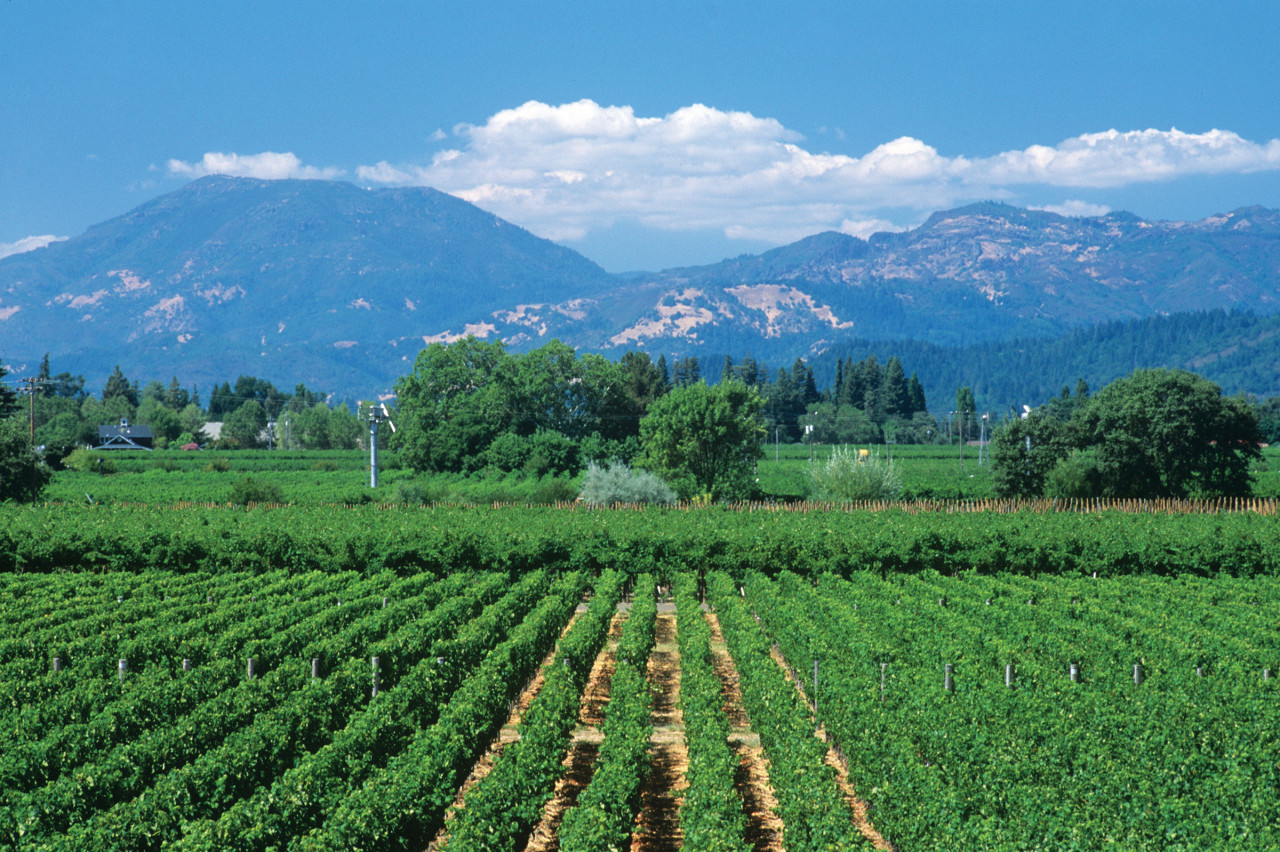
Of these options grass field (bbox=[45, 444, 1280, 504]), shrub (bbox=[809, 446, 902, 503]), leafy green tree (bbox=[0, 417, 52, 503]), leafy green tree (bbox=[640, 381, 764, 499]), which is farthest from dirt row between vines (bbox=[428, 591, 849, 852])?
leafy green tree (bbox=[0, 417, 52, 503])

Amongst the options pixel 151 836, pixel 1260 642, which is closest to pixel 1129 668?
pixel 1260 642

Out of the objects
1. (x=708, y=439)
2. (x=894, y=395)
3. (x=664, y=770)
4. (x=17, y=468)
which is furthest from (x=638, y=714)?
(x=894, y=395)

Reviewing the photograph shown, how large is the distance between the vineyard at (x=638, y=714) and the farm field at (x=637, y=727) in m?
0.06

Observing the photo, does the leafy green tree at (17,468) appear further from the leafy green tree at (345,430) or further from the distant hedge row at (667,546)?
the leafy green tree at (345,430)

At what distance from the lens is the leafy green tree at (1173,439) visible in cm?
5662

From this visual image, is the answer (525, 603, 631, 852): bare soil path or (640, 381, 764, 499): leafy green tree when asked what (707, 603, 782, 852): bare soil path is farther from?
(640, 381, 764, 499): leafy green tree

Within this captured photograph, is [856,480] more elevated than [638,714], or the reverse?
[856,480]

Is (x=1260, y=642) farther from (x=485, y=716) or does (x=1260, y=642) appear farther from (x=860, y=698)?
(x=485, y=716)

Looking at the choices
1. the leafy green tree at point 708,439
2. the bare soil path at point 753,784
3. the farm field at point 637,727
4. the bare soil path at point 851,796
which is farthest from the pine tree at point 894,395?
the bare soil path at point 851,796

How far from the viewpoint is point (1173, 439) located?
56781 mm

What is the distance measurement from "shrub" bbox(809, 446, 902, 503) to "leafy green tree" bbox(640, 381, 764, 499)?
329 inches

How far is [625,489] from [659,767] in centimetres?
3718

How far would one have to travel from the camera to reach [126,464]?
324 ft

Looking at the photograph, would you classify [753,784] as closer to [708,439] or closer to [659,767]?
[659,767]
